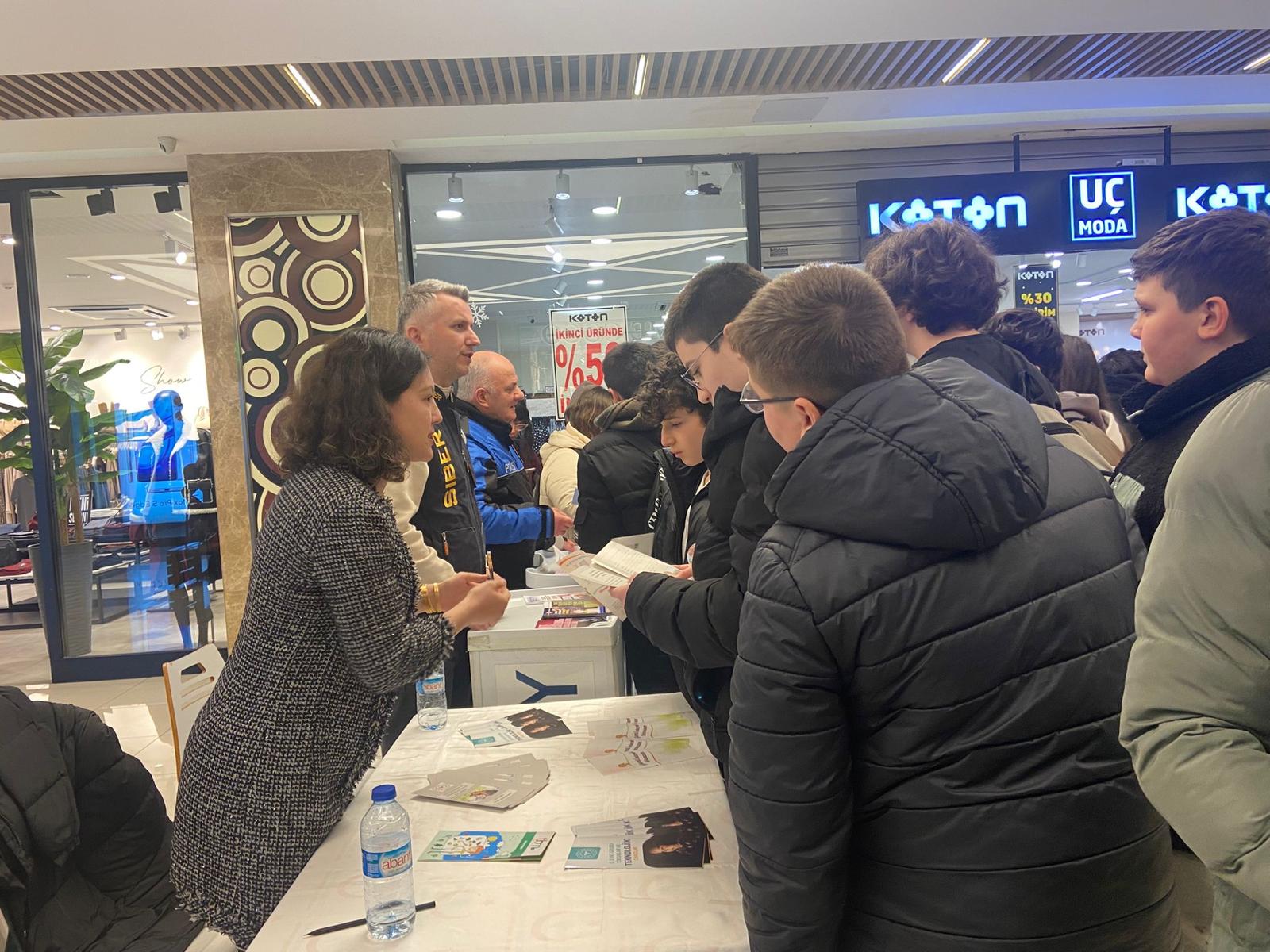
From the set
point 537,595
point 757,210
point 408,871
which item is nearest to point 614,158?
point 757,210

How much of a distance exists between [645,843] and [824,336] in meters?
0.89

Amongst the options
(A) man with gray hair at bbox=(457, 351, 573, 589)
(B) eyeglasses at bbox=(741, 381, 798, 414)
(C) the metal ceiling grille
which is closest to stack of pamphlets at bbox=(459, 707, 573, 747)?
(B) eyeglasses at bbox=(741, 381, 798, 414)

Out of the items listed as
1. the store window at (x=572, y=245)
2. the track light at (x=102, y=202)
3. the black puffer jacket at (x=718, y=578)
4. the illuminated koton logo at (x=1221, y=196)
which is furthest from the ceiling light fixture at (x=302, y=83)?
the illuminated koton logo at (x=1221, y=196)

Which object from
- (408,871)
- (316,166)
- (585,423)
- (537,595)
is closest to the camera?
(408,871)

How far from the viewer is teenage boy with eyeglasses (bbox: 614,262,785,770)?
1.38 metres

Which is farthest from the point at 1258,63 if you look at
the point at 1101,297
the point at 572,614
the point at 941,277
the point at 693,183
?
the point at 572,614

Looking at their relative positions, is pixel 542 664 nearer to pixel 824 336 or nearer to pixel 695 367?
pixel 695 367

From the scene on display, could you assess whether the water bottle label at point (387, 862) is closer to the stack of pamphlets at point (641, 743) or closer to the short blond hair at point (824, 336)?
the stack of pamphlets at point (641, 743)

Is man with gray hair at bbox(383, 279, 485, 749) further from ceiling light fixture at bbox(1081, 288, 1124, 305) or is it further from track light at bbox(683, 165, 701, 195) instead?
ceiling light fixture at bbox(1081, 288, 1124, 305)

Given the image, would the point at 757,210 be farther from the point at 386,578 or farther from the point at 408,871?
the point at 408,871

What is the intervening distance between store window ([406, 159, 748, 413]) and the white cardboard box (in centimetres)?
331

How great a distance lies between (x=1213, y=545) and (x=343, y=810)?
4.82ft

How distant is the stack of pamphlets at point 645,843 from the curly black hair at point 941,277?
48.4 inches

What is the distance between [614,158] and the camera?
5.29 metres
